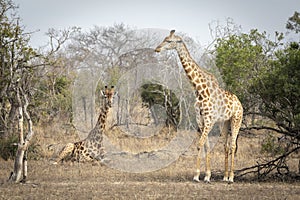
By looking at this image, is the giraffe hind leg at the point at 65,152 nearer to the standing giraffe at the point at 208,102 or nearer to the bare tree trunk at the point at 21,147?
the bare tree trunk at the point at 21,147

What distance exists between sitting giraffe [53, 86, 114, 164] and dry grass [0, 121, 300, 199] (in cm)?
29

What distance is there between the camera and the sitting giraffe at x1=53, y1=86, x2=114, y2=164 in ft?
40.1

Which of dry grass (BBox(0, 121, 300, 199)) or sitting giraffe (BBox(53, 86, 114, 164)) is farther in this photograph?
sitting giraffe (BBox(53, 86, 114, 164))

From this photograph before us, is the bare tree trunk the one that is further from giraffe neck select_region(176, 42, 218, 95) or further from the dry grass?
giraffe neck select_region(176, 42, 218, 95)

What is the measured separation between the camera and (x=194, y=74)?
10.0 metres

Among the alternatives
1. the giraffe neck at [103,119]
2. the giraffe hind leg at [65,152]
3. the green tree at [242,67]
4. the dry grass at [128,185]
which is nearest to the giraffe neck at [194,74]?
the green tree at [242,67]

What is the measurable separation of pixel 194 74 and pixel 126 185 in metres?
2.63

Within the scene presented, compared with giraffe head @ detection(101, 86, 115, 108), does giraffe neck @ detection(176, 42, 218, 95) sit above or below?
above

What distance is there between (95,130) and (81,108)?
6.20 feet

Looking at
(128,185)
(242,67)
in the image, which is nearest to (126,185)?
(128,185)

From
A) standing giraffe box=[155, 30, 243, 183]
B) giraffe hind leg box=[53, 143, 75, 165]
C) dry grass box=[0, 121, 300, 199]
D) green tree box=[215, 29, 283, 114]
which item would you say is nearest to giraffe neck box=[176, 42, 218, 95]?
standing giraffe box=[155, 30, 243, 183]

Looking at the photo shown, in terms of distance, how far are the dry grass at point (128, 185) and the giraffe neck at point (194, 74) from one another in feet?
6.08

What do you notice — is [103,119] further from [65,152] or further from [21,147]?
[21,147]

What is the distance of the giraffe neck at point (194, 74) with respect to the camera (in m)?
9.98
